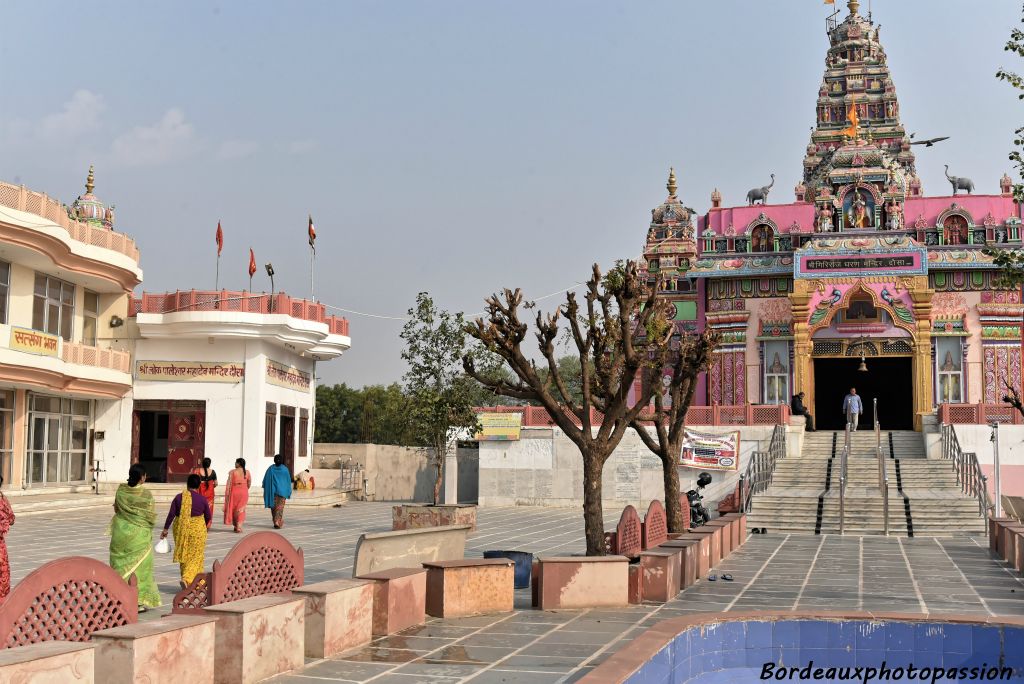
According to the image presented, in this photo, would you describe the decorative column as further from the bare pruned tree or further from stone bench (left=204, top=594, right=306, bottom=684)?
stone bench (left=204, top=594, right=306, bottom=684)

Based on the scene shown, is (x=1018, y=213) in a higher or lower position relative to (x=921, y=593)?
higher

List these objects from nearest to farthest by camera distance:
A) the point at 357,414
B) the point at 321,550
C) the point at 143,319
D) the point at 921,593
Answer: the point at 921,593
the point at 321,550
the point at 143,319
the point at 357,414

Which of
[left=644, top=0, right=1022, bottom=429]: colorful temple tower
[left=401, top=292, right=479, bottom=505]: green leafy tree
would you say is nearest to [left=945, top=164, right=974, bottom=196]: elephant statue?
[left=644, top=0, right=1022, bottom=429]: colorful temple tower

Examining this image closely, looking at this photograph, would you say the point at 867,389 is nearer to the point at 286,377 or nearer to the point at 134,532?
the point at 286,377

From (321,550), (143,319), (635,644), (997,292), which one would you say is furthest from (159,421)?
(635,644)

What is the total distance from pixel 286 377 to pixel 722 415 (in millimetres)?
12789

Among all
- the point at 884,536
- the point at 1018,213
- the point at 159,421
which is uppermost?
the point at 1018,213

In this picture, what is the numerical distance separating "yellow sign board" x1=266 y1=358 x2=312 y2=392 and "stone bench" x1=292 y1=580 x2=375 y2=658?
2354 centimetres

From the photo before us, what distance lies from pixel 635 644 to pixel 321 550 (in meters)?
10.1

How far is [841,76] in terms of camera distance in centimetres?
4072

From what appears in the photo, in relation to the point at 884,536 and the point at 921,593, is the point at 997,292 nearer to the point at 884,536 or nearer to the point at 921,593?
the point at 884,536

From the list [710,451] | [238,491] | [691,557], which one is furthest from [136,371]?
[691,557]

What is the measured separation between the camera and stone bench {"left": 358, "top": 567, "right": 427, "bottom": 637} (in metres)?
9.70

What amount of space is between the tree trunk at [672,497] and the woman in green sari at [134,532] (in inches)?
332
